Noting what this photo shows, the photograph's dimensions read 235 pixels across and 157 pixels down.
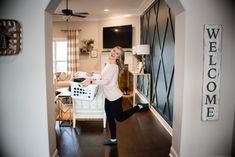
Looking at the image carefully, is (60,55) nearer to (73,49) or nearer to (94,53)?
(73,49)

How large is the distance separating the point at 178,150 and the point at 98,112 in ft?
6.24

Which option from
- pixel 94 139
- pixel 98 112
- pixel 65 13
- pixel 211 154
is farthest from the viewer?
pixel 65 13

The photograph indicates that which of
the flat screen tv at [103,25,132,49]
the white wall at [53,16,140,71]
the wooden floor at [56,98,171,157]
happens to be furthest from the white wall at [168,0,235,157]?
the white wall at [53,16,140,71]

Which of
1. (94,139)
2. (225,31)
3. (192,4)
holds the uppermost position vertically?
(192,4)

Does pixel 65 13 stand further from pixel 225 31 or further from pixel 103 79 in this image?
pixel 225 31

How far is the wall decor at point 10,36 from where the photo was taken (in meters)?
2.23

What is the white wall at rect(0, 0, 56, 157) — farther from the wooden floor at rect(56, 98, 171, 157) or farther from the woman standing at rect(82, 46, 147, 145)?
the woman standing at rect(82, 46, 147, 145)

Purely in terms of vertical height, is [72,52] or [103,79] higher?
[72,52]

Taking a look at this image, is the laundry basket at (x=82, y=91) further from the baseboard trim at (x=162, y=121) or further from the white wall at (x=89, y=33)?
the white wall at (x=89, y=33)

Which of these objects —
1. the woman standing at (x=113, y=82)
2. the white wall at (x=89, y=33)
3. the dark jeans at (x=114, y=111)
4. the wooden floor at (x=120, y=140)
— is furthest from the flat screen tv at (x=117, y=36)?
the dark jeans at (x=114, y=111)

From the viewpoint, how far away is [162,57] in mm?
4395

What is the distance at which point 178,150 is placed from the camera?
2.60 meters

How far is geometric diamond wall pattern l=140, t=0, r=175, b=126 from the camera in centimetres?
385

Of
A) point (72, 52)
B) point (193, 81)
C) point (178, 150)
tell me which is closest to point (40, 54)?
point (193, 81)
